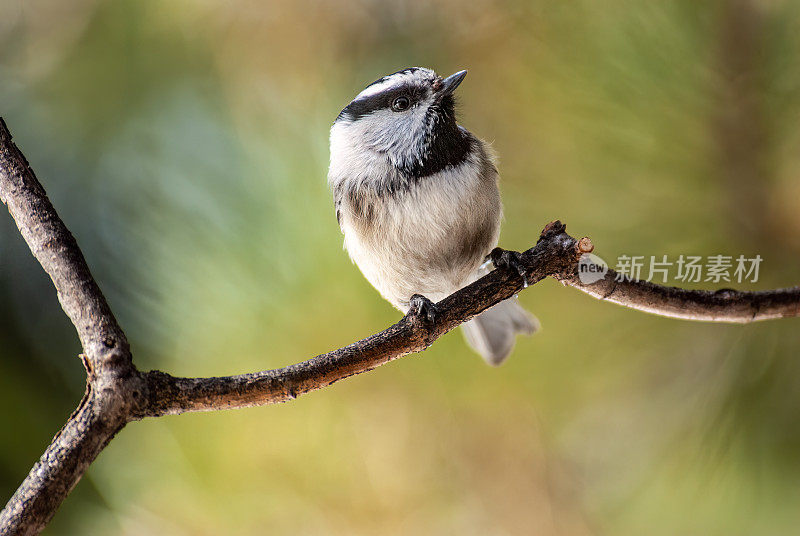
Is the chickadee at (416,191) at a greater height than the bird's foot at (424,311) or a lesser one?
greater

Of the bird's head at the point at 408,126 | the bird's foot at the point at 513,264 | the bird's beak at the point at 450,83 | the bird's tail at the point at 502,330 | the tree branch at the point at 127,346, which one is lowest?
the tree branch at the point at 127,346

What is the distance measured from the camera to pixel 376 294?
69 cm

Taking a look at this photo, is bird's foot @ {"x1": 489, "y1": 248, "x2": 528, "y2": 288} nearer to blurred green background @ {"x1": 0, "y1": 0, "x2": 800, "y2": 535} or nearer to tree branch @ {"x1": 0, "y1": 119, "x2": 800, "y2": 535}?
tree branch @ {"x1": 0, "y1": 119, "x2": 800, "y2": 535}

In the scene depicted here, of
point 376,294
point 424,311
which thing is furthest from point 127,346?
point 376,294

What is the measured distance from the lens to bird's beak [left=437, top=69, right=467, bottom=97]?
2.00ft

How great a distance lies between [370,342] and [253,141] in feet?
1.22

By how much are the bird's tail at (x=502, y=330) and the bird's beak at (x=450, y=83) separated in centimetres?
21

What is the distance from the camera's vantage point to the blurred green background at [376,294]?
2.00 ft

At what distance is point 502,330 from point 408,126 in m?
0.22

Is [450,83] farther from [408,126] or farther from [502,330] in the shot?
[502,330]

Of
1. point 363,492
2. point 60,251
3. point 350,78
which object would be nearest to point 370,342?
point 60,251

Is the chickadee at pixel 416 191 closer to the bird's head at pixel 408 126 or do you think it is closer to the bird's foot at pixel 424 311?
the bird's head at pixel 408 126

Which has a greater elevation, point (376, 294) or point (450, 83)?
point (450, 83)

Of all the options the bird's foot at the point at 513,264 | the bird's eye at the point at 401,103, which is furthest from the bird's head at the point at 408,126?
the bird's foot at the point at 513,264
